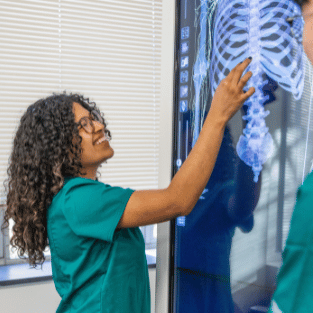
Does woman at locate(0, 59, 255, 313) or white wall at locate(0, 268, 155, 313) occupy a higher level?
woman at locate(0, 59, 255, 313)

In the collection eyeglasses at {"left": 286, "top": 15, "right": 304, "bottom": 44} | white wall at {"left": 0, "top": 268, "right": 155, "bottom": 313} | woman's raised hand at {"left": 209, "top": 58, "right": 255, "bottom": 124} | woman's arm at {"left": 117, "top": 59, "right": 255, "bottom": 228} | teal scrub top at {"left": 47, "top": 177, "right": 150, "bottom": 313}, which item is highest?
eyeglasses at {"left": 286, "top": 15, "right": 304, "bottom": 44}

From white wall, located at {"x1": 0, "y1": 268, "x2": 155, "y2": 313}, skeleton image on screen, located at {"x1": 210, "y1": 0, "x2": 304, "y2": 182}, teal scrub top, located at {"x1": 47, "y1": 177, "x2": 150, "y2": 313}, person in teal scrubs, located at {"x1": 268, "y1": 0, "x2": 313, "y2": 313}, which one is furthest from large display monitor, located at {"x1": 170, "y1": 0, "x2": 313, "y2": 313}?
white wall, located at {"x1": 0, "y1": 268, "x2": 155, "y2": 313}

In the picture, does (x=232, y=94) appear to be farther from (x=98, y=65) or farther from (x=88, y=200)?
(x=98, y=65)

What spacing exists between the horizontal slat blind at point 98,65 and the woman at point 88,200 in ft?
2.08

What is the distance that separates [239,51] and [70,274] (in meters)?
0.64

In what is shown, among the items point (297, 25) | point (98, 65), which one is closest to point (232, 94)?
point (297, 25)

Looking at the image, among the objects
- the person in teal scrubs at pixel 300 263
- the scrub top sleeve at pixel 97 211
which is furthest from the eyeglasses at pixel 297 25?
the scrub top sleeve at pixel 97 211

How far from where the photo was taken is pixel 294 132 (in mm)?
664

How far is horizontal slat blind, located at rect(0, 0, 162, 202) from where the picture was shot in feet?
4.88

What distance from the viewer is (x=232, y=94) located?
0.72 m

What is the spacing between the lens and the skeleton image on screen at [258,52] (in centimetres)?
68

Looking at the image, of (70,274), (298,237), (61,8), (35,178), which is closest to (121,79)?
(61,8)

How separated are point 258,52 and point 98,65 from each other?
3.43ft

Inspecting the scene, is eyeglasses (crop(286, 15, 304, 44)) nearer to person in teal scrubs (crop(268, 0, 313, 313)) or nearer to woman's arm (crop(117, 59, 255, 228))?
woman's arm (crop(117, 59, 255, 228))
